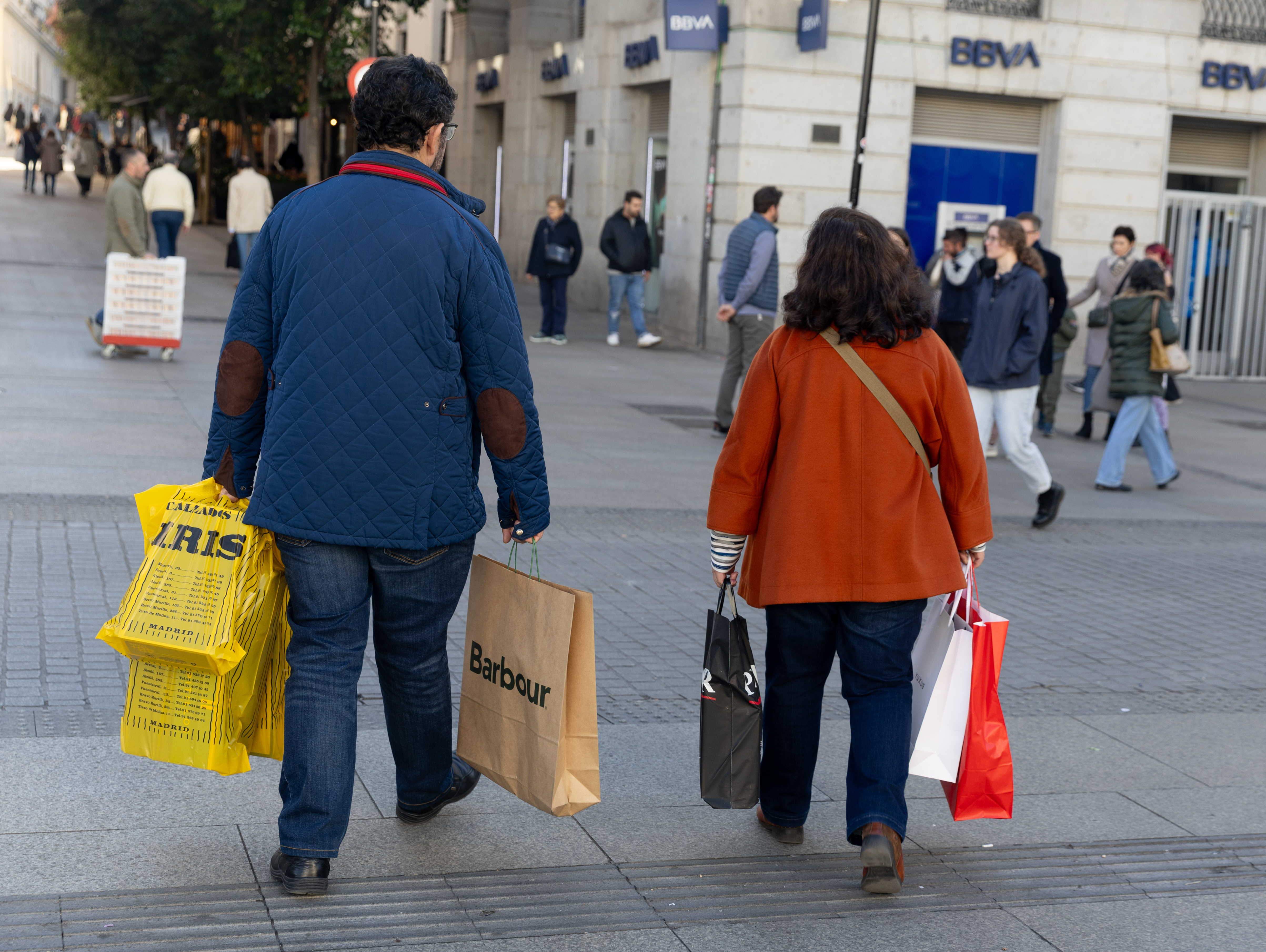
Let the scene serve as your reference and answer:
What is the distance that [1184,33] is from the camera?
18688mm

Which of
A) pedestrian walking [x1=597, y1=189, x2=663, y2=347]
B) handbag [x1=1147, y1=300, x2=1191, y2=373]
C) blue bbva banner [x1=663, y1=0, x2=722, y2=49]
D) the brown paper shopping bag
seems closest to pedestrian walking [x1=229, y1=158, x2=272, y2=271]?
pedestrian walking [x1=597, y1=189, x2=663, y2=347]

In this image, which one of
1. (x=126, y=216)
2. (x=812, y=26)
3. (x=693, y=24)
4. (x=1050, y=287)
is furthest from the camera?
(x=693, y=24)

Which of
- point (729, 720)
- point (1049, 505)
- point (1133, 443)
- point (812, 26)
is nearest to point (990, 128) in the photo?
point (812, 26)

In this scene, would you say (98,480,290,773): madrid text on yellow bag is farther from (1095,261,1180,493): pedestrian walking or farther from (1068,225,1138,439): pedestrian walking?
(1068,225,1138,439): pedestrian walking

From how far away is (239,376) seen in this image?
3.51m

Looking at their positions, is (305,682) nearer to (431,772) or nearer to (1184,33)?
(431,772)

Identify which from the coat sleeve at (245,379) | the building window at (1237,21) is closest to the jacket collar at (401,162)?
Result: the coat sleeve at (245,379)

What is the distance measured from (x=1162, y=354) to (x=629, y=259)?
28.3 feet

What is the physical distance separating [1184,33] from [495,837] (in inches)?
695

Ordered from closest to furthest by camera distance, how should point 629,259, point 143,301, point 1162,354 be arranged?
point 1162,354 → point 143,301 → point 629,259

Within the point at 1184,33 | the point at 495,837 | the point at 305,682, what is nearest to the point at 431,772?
the point at 495,837

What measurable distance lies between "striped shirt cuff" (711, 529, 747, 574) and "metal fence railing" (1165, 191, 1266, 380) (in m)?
15.8

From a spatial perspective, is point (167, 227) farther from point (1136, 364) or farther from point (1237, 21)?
point (1237, 21)

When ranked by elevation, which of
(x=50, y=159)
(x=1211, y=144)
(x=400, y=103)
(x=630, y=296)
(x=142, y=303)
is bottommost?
(x=142, y=303)
